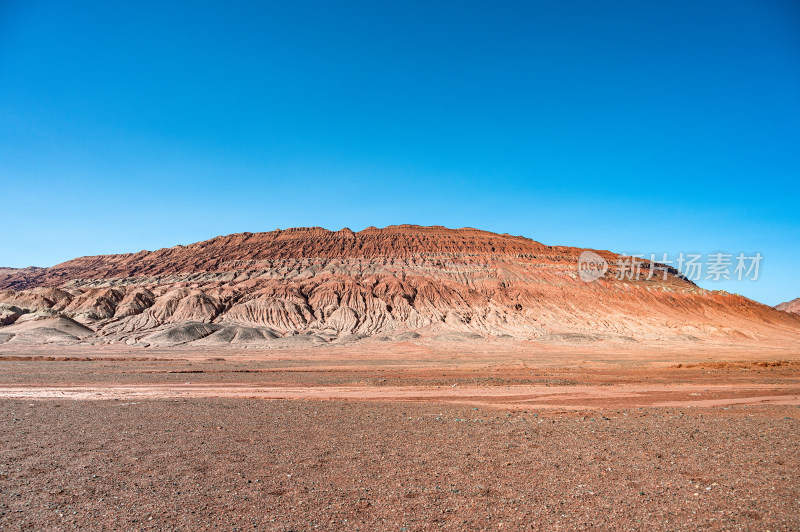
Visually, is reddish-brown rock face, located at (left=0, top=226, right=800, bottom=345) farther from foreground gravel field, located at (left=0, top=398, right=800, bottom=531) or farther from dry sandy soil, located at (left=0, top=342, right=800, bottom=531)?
foreground gravel field, located at (left=0, top=398, right=800, bottom=531)

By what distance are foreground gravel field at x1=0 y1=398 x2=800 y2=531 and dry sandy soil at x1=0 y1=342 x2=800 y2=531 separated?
5 centimetres

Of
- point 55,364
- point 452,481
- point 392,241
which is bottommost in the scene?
point 55,364

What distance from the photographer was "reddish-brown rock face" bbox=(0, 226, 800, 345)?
7212 cm

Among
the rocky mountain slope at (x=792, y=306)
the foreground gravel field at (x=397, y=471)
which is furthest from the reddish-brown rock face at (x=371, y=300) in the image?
the rocky mountain slope at (x=792, y=306)

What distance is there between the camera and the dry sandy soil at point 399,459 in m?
7.63

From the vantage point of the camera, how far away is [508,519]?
24.6ft

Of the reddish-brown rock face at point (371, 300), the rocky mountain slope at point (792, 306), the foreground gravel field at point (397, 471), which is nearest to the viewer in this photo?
the foreground gravel field at point (397, 471)

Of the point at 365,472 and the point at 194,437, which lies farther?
the point at 194,437

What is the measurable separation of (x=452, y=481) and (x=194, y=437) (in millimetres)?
7731

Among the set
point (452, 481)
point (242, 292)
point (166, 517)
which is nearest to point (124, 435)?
point (166, 517)

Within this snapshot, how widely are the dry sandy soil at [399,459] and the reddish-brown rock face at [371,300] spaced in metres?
47.4

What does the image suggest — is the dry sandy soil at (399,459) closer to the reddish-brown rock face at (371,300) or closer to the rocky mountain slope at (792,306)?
the reddish-brown rock face at (371,300)

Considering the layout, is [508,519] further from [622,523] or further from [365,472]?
[365,472]

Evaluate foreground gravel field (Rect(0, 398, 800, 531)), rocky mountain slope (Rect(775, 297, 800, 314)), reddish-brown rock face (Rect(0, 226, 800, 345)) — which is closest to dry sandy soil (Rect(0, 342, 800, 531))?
foreground gravel field (Rect(0, 398, 800, 531))
